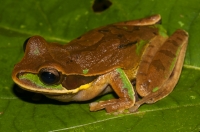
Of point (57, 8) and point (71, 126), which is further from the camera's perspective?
point (57, 8)

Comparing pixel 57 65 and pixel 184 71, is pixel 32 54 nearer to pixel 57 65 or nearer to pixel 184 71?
pixel 57 65

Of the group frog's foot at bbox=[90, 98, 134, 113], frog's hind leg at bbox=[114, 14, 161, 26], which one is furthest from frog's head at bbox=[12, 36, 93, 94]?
frog's hind leg at bbox=[114, 14, 161, 26]

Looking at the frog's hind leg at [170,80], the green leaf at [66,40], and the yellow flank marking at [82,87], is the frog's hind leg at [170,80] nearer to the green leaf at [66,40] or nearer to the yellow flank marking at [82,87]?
the green leaf at [66,40]

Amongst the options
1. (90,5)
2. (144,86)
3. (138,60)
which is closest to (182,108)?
(144,86)

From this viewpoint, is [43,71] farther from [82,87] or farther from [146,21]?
[146,21]

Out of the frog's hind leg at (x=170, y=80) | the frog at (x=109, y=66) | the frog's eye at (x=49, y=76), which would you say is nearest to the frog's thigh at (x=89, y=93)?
the frog at (x=109, y=66)

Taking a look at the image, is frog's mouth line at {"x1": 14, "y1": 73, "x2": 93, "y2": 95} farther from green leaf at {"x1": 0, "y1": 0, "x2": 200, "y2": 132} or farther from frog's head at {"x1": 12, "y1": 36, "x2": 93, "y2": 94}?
green leaf at {"x1": 0, "y1": 0, "x2": 200, "y2": 132}
